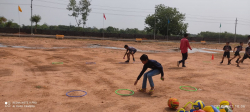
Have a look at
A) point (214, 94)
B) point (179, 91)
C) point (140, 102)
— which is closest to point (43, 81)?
point (140, 102)

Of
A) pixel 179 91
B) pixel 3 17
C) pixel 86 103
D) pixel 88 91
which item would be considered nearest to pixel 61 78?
pixel 88 91

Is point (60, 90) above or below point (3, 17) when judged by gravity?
below

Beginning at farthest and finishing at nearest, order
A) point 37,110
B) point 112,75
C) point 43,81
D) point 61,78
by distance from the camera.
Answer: point 112,75
point 61,78
point 43,81
point 37,110

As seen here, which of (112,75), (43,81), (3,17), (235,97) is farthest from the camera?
(3,17)

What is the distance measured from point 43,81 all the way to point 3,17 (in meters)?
47.5

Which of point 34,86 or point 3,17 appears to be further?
point 3,17

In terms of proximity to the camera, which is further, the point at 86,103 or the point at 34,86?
the point at 34,86

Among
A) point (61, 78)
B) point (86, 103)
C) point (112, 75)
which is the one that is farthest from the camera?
point (112, 75)

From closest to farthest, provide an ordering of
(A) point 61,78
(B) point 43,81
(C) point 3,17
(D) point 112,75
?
(B) point 43,81, (A) point 61,78, (D) point 112,75, (C) point 3,17

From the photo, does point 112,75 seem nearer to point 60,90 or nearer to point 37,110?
point 60,90

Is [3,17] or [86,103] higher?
[3,17]

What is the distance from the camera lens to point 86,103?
5.59 meters

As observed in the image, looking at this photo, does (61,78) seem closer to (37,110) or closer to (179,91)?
(37,110)

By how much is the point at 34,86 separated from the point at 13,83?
972 millimetres
